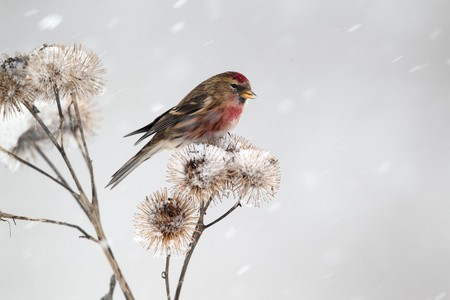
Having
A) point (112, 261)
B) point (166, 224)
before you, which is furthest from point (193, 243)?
point (112, 261)

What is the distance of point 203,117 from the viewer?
0.97m

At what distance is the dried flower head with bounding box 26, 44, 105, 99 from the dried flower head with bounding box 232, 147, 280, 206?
41 cm

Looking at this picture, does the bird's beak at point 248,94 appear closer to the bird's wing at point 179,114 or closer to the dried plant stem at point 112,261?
the bird's wing at point 179,114

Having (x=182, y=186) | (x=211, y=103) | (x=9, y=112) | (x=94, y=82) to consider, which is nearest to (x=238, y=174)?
(x=182, y=186)

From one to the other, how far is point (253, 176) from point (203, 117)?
0.70ft

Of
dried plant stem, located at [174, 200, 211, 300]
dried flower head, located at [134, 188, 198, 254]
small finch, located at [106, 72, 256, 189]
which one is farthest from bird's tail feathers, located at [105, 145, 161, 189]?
dried plant stem, located at [174, 200, 211, 300]

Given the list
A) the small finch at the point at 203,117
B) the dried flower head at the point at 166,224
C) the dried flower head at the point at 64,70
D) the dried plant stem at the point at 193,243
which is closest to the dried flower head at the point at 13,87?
the dried flower head at the point at 64,70

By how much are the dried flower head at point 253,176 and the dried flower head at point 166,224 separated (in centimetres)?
11

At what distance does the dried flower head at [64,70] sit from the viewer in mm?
911

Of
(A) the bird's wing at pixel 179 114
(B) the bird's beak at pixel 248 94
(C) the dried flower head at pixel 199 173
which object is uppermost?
(A) the bird's wing at pixel 179 114

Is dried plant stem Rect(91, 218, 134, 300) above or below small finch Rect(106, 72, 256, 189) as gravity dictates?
below

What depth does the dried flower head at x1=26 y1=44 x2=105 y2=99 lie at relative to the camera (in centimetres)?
91

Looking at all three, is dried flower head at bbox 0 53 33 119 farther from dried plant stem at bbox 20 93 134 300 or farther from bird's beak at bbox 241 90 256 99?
bird's beak at bbox 241 90 256 99

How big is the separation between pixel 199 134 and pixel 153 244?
0.29m
